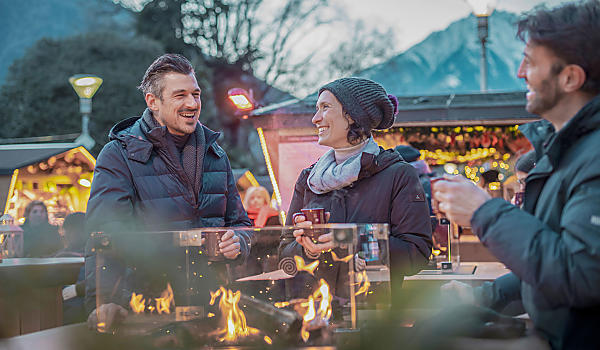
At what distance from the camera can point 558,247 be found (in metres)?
1.56

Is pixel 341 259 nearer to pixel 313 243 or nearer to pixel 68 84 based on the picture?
pixel 313 243

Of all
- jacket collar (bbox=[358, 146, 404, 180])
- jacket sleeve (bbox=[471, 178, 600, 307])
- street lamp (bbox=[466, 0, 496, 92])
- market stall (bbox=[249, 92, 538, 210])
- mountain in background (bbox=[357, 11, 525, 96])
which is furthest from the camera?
mountain in background (bbox=[357, 11, 525, 96])

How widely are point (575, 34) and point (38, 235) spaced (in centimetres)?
636

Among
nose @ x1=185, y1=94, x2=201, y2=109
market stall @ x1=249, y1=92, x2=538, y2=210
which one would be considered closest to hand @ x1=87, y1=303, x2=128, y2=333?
nose @ x1=185, y1=94, x2=201, y2=109

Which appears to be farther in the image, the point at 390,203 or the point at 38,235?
the point at 38,235

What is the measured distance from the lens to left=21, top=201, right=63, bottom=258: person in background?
22.1 ft

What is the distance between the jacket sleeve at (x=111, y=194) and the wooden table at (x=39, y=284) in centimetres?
129

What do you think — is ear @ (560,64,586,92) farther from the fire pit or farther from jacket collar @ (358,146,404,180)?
jacket collar @ (358,146,404,180)

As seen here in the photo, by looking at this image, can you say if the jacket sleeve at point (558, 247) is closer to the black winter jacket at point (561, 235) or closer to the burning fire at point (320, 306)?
the black winter jacket at point (561, 235)

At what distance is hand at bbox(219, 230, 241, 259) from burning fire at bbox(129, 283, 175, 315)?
0.21m

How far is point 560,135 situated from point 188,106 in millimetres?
1836

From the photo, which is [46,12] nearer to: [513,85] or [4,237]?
[513,85]

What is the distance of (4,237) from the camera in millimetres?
5008

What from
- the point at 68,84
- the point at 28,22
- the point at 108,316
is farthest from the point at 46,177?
the point at 28,22
